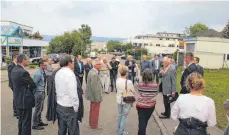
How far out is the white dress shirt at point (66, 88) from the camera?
518cm

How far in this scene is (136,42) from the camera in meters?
124

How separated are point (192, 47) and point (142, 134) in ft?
127

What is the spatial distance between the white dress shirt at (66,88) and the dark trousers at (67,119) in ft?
0.33

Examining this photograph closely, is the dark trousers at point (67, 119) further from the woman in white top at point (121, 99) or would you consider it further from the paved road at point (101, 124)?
the paved road at point (101, 124)

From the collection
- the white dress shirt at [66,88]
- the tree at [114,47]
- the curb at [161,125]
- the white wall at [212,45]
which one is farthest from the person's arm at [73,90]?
the tree at [114,47]

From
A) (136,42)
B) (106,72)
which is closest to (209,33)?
(136,42)

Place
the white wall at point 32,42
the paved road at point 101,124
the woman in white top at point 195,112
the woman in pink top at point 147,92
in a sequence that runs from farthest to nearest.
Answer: the white wall at point 32,42
the paved road at point 101,124
the woman in pink top at point 147,92
the woman in white top at point 195,112

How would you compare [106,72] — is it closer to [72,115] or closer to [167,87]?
[167,87]

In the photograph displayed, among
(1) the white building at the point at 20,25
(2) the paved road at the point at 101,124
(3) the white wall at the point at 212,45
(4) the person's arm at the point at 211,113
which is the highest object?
(1) the white building at the point at 20,25

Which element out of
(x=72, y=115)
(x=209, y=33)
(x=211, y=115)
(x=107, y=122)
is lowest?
(x=107, y=122)

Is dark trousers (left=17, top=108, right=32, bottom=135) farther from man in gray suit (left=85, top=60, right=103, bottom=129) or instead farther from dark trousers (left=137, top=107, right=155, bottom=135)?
dark trousers (left=137, top=107, right=155, bottom=135)

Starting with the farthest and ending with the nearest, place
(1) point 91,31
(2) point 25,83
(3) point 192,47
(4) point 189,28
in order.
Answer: (4) point 189,28 < (1) point 91,31 < (3) point 192,47 < (2) point 25,83

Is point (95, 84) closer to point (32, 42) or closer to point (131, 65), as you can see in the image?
point (131, 65)

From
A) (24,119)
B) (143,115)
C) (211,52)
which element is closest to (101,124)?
(143,115)
